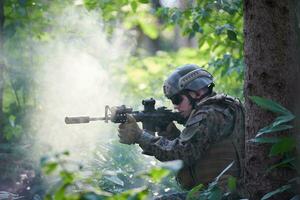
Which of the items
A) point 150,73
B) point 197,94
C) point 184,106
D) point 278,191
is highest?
point 197,94

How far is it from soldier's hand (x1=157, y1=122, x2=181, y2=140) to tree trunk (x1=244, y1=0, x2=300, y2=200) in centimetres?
156

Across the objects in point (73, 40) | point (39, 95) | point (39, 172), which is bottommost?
point (39, 172)

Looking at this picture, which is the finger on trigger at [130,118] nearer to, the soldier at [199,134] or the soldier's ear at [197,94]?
the soldier at [199,134]

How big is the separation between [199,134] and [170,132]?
2.44 feet

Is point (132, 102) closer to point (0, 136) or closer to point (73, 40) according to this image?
point (73, 40)

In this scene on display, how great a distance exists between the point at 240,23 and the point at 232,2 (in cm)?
128

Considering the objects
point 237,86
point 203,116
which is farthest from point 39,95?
point 203,116

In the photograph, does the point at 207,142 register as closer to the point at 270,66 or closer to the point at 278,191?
the point at 270,66

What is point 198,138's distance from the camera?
5742 mm

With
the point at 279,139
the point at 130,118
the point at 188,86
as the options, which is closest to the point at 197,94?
the point at 188,86

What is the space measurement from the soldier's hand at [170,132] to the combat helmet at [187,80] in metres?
0.35

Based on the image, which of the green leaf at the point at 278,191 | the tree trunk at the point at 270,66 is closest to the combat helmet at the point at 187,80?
the tree trunk at the point at 270,66

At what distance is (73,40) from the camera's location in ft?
34.2

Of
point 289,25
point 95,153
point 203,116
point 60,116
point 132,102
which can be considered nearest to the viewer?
point 289,25
